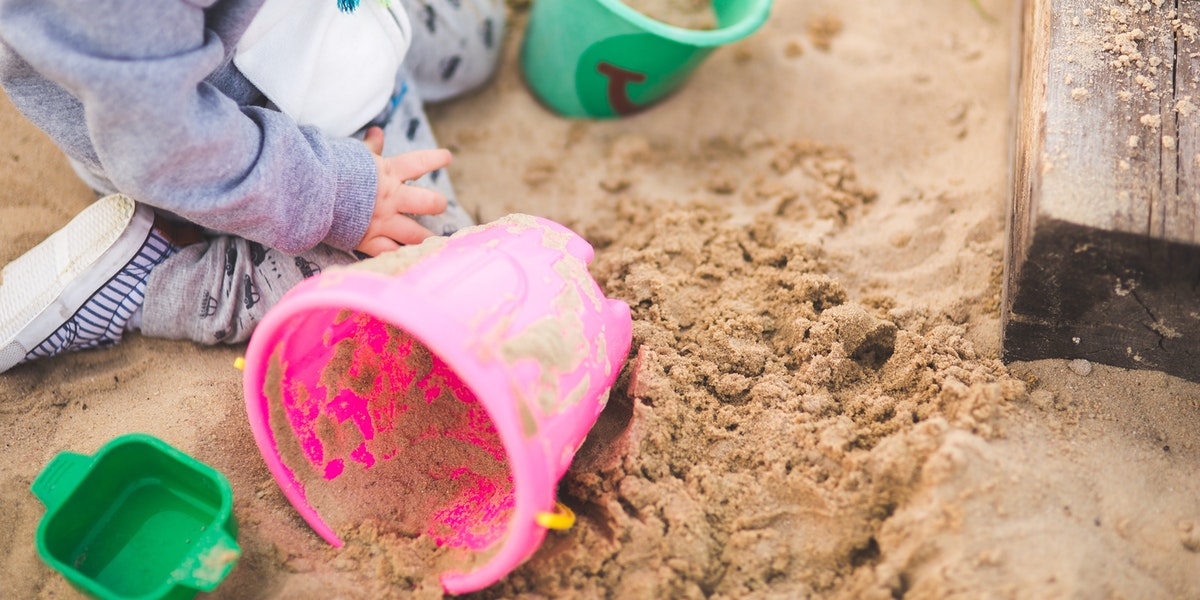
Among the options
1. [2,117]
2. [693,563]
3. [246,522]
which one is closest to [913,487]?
[693,563]

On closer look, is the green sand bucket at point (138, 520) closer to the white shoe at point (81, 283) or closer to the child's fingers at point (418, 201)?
the white shoe at point (81, 283)

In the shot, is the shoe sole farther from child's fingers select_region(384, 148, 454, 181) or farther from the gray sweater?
child's fingers select_region(384, 148, 454, 181)

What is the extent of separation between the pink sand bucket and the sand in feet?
0.26

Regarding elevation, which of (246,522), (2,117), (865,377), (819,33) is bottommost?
(246,522)

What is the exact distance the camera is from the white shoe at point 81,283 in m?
1.27

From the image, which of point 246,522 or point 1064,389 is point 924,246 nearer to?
point 1064,389

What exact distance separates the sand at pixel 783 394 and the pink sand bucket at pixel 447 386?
8cm

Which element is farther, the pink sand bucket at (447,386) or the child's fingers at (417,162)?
the child's fingers at (417,162)

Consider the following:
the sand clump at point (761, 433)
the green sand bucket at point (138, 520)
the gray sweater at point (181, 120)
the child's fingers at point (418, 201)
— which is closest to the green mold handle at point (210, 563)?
the green sand bucket at point (138, 520)

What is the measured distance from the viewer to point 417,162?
138 cm

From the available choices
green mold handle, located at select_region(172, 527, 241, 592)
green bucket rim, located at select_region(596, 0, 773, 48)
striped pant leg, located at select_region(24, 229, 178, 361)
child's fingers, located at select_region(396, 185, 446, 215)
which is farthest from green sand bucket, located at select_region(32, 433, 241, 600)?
green bucket rim, located at select_region(596, 0, 773, 48)

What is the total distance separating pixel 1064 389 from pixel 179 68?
4.12 feet

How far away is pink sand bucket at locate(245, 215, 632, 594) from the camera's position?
939mm

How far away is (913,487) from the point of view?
104cm
